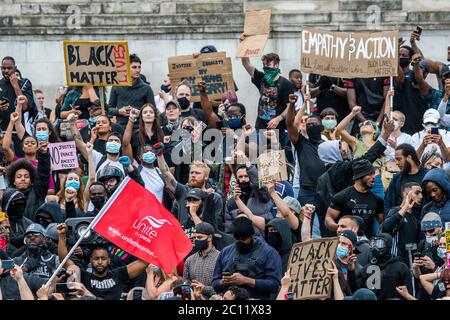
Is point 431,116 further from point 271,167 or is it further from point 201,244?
point 201,244

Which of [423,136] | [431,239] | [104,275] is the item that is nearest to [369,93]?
[423,136]

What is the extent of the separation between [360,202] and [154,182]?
289 cm

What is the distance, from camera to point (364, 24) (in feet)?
136

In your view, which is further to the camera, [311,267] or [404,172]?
[404,172]

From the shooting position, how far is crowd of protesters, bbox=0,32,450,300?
30.0m

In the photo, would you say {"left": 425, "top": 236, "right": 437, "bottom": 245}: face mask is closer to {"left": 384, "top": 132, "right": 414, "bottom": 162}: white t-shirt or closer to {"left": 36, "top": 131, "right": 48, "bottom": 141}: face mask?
{"left": 384, "top": 132, "right": 414, "bottom": 162}: white t-shirt

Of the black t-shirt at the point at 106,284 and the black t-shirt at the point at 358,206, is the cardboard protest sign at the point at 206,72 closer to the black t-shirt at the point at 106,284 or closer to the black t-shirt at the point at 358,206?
the black t-shirt at the point at 358,206

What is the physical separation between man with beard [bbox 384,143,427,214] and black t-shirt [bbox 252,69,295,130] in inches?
157

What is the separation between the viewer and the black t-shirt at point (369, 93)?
37.2 m

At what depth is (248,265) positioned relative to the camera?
2988 cm

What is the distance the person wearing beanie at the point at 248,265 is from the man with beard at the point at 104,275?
1070mm

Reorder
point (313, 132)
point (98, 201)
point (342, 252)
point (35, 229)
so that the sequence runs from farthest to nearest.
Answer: point (313, 132), point (98, 201), point (35, 229), point (342, 252)
